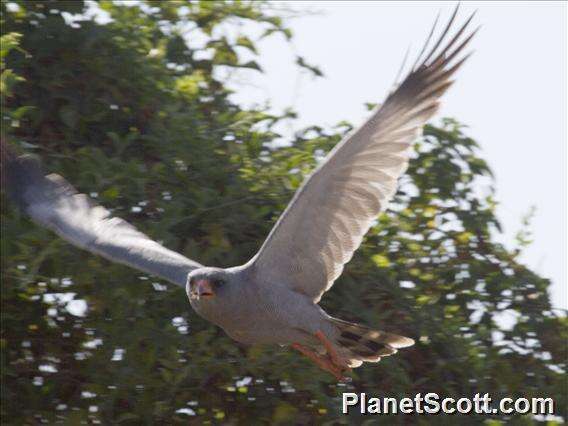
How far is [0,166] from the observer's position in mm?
6004

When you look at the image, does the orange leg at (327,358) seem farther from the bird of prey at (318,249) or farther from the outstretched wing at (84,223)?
the outstretched wing at (84,223)

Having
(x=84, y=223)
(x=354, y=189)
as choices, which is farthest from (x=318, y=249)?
(x=84, y=223)

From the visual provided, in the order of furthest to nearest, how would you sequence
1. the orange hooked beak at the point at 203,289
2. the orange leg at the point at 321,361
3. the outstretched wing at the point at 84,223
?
the outstretched wing at the point at 84,223 → the orange leg at the point at 321,361 → the orange hooked beak at the point at 203,289

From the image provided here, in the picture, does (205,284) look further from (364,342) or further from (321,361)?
(364,342)

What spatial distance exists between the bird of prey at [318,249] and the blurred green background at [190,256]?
87 millimetres

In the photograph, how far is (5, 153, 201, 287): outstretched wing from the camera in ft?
17.1

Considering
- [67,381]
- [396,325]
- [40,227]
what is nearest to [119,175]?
[40,227]

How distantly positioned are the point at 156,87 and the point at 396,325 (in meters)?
1.47

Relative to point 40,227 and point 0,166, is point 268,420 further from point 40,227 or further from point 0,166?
point 0,166

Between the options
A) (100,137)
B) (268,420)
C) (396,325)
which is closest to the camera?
(268,420)

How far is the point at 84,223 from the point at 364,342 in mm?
1248

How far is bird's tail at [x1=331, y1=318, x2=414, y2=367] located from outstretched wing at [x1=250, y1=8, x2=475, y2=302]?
0.68 feet

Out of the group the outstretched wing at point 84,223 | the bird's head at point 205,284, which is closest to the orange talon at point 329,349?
the bird's head at point 205,284

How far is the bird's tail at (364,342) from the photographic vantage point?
17.4 ft
